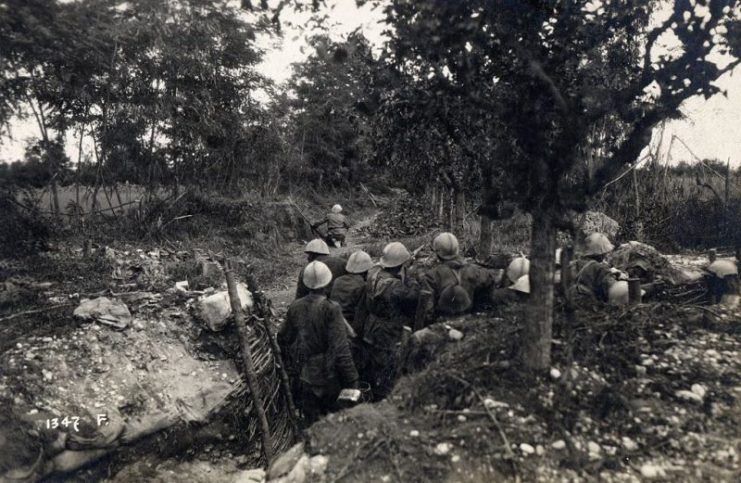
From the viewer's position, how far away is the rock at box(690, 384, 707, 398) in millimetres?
2910

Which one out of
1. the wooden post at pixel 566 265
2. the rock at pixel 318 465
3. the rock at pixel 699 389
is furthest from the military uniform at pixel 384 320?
the rock at pixel 699 389

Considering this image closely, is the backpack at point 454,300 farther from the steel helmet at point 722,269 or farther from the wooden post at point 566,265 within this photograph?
the steel helmet at point 722,269

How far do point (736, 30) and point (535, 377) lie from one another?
244 cm

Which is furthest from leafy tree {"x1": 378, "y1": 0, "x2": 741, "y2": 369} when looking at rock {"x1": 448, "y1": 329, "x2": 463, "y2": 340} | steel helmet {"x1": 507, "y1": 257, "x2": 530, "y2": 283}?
steel helmet {"x1": 507, "y1": 257, "x2": 530, "y2": 283}

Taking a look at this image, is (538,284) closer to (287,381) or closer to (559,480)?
(559,480)

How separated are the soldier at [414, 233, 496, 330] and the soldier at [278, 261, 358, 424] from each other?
3.08 feet

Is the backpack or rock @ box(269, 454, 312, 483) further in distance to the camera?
the backpack

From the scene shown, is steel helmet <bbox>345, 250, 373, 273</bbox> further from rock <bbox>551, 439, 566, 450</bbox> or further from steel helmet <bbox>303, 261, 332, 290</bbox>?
rock <bbox>551, 439, 566, 450</bbox>

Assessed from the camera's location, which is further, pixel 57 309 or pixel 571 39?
pixel 57 309

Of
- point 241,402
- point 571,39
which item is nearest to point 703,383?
point 571,39

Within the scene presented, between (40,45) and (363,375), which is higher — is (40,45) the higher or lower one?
the higher one

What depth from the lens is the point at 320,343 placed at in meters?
4.34

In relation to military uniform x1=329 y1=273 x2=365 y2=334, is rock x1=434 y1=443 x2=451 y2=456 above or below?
below

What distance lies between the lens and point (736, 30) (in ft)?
8.19
